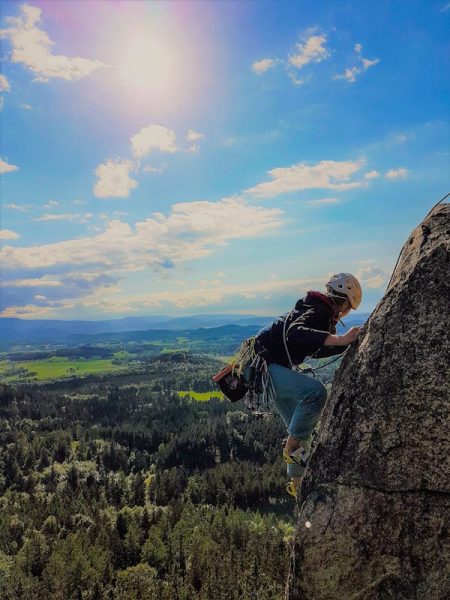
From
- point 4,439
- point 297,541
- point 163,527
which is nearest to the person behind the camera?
point 297,541

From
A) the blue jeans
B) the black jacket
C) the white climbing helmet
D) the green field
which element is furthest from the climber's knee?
the green field

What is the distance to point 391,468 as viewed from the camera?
6.32 metres

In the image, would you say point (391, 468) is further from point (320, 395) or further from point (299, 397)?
point (299, 397)

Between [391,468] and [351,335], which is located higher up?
[351,335]

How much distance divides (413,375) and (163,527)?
48.8 m

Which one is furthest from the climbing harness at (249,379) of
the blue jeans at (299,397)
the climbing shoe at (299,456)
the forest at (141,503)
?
the climbing shoe at (299,456)

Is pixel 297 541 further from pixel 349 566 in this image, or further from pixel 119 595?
pixel 119 595

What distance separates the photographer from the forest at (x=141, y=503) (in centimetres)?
3416

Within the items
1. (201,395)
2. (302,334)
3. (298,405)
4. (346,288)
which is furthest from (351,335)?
(201,395)

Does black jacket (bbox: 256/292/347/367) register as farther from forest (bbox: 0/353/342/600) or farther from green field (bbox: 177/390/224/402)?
green field (bbox: 177/390/224/402)

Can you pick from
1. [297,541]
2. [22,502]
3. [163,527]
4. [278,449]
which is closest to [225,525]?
[163,527]

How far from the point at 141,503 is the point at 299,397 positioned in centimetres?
6439

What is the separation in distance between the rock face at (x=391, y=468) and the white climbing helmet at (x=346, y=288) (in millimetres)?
1162

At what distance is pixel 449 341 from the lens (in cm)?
632
